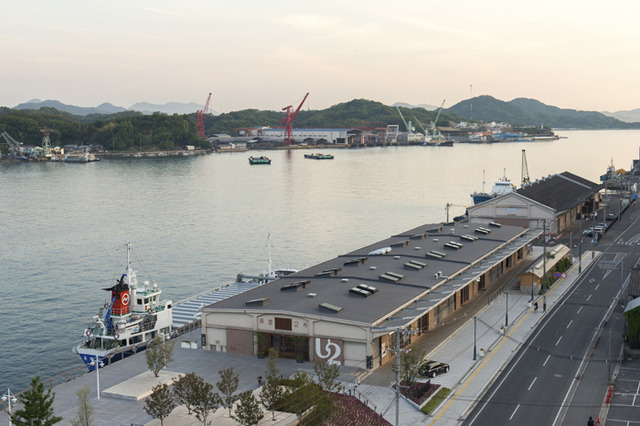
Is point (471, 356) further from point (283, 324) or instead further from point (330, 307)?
point (283, 324)

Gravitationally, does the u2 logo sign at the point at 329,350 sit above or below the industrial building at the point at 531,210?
below

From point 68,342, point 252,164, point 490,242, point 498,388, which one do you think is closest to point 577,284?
point 490,242

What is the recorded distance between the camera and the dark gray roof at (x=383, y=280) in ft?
113

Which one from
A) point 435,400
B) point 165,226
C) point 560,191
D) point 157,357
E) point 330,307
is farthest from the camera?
point 165,226

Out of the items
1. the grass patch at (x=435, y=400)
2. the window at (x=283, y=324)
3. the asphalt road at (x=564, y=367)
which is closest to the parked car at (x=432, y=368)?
the grass patch at (x=435, y=400)

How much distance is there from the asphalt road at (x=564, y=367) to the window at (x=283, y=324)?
10118 millimetres

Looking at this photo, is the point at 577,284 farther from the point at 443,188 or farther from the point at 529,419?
the point at 443,188

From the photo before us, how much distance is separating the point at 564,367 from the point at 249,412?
59.4 feet

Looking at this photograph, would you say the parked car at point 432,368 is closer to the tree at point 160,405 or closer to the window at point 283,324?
the window at point 283,324

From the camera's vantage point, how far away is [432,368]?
32.1 m

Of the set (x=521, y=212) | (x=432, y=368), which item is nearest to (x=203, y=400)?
(x=432, y=368)

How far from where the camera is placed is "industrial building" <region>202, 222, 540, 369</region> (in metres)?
32.6

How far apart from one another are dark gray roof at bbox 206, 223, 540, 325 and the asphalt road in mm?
5660

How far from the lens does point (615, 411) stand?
28016 mm
